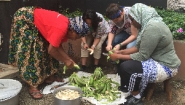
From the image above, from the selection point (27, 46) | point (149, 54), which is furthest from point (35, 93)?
point (149, 54)

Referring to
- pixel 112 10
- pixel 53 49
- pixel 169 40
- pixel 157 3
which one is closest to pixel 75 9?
pixel 157 3

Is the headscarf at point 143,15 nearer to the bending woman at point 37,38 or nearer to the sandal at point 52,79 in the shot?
the bending woman at point 37,38

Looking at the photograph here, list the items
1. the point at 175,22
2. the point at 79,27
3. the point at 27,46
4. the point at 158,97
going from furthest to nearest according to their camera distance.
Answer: the point at 175,22 < the point at 158,97 < the point at 27,46 < the point at 79,27

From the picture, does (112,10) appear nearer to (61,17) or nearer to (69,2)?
(61,17)

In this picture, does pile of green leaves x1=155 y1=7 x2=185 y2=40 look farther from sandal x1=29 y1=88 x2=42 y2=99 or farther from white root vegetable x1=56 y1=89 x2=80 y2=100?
sandal x1=29 y1=88 x2=42 y2=99

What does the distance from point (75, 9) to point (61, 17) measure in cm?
327

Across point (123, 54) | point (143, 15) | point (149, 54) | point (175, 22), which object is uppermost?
point (143, 15)

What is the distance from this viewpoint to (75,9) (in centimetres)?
678

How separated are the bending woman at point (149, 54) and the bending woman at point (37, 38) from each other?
83 centimetres

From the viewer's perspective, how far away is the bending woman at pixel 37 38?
11.4 feet

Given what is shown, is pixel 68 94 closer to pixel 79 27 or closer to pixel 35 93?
pixel 35 93

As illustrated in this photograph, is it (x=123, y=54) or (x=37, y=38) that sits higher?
A: (x=37, y=38)

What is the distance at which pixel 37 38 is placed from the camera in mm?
3840

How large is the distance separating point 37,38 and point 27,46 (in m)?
0.20
